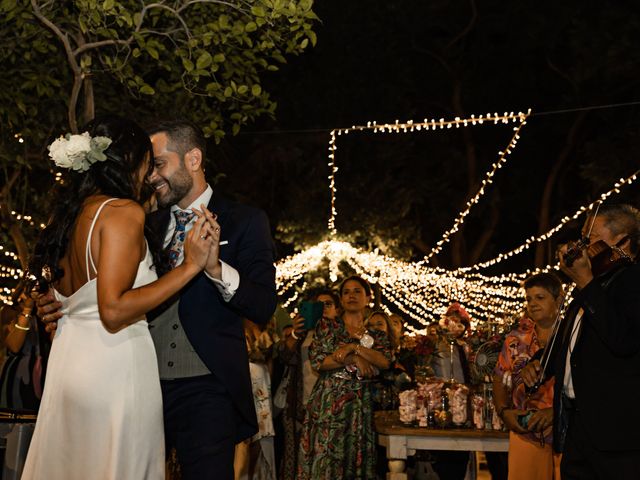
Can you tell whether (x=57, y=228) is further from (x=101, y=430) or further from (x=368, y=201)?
(x=368, y=201)

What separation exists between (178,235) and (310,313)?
5.37m

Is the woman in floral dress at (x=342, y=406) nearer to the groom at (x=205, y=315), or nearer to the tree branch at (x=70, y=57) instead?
the tree branch at (x=70, y=57)

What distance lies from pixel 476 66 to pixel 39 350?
22.3m

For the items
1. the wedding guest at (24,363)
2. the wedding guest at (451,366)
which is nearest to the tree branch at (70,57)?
the wedding guest at (24,363)

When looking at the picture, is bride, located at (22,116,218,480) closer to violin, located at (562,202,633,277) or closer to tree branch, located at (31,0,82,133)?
violin, located at (562,202,633,277)

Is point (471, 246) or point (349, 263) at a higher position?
point (471, 246)

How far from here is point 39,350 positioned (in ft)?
22.4

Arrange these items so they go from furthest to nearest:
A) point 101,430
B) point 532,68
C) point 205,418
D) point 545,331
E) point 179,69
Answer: point 532,68
point 179,69
point 545,331
point 205,418
point 101,430

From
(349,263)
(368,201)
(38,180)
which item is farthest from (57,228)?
(368,201)

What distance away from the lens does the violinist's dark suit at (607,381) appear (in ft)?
14.2

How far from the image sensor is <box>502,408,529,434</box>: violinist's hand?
20.7ft

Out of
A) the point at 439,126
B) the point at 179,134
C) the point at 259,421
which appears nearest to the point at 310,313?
the point at 259,421

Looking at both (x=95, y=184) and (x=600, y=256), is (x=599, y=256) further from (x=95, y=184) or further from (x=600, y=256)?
(x=95, y=184)

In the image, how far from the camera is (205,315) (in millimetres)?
4094
